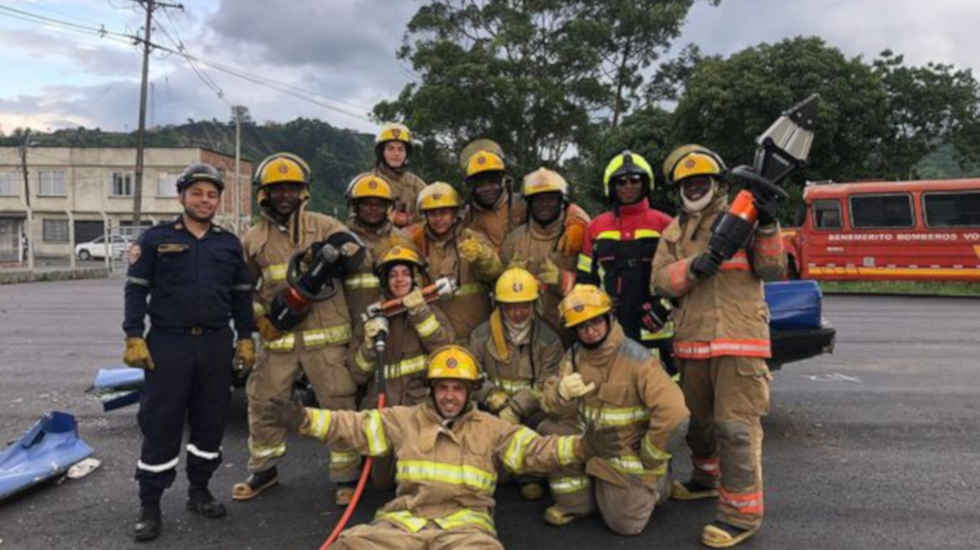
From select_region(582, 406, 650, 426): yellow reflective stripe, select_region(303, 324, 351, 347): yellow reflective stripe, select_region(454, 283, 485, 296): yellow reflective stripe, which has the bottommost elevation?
select_region(582, 406, 650, 426): yellow reflective stripe

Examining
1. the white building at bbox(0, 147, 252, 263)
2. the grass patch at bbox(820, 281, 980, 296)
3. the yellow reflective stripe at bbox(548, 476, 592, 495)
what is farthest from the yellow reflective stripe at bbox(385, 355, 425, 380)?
the white building at bbox(0, 147, 252, 263)

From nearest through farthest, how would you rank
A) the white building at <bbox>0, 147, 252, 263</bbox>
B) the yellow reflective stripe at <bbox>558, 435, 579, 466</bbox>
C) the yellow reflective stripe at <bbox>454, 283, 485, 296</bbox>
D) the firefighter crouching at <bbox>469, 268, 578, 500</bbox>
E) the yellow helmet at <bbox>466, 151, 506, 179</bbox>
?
the yellow reflective stripe at <bbox>558, 435, 579, 466</bbox> < the firefighter crouching at <bbox>469, 268, 578, 500</bbox> < the yellow reflective stripe at <bbox>454, 283, 485, 296</bbox> < the yellow helmet at <bbox>466, 151, 506, 179</bbox> < the white building at <bbox>0, 147, 252, 263</bbox>

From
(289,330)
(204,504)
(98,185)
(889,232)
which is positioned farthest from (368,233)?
(98,185)

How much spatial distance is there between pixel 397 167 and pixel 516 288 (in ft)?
6.98

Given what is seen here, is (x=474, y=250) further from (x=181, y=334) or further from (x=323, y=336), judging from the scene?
(x=181, y=334)

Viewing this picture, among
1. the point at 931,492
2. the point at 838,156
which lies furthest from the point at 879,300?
the point at 931,492

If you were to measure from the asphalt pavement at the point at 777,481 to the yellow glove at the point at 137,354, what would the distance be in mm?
1000

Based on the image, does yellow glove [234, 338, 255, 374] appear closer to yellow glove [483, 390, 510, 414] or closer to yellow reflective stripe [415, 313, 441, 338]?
yellow reflective stripe [415, 313, 441, 338]

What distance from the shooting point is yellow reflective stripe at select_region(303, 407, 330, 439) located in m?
3.31

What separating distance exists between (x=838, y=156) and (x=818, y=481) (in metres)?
20.1

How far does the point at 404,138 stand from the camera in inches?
227

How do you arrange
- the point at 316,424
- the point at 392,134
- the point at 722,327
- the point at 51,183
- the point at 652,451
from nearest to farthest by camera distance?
1. the point at 316,424
2. the point at 652,451
3. the point at 722,327
4. the point at 392,134
5. the point at 51,183

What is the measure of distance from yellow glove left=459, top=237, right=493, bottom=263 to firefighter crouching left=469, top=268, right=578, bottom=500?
25 centimetres

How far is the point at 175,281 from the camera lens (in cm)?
390
